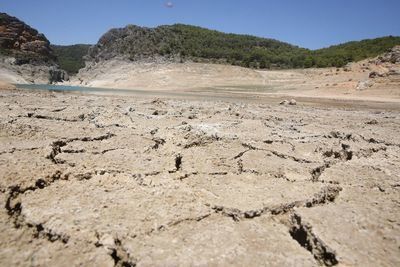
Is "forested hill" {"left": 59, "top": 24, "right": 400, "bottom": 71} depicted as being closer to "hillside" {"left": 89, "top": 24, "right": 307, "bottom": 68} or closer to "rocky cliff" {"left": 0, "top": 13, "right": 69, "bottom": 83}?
"hillside" {"left": 89, "top": 24, "right": 307, "bottom": 68}

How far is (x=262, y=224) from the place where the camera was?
1640mm

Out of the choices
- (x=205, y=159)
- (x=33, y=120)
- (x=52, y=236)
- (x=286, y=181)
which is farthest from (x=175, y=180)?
(x=33, y=120)

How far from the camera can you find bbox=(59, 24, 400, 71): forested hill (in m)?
37.3

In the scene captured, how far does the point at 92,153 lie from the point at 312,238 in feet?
5.53

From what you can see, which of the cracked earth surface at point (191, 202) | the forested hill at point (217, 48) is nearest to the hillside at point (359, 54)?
the forested hill at point (217, 48)

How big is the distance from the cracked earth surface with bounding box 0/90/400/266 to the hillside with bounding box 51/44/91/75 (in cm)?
8057

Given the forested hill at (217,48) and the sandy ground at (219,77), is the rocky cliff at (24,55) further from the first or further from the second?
the sandy ground at (219,77)

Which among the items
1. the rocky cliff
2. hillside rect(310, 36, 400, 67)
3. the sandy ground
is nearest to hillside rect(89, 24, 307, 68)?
the sandy ground

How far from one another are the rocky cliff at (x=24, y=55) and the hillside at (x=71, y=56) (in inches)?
176

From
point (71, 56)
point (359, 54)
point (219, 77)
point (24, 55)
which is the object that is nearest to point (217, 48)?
point (219, 77)

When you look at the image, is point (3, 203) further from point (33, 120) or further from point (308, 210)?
point (33, 120)

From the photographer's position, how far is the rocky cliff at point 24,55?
2288 inches

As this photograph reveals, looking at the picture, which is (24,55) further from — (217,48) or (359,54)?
(359,54)

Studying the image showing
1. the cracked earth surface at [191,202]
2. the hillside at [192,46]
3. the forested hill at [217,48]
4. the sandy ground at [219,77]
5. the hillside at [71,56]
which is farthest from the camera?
the hillside at [71,56]
